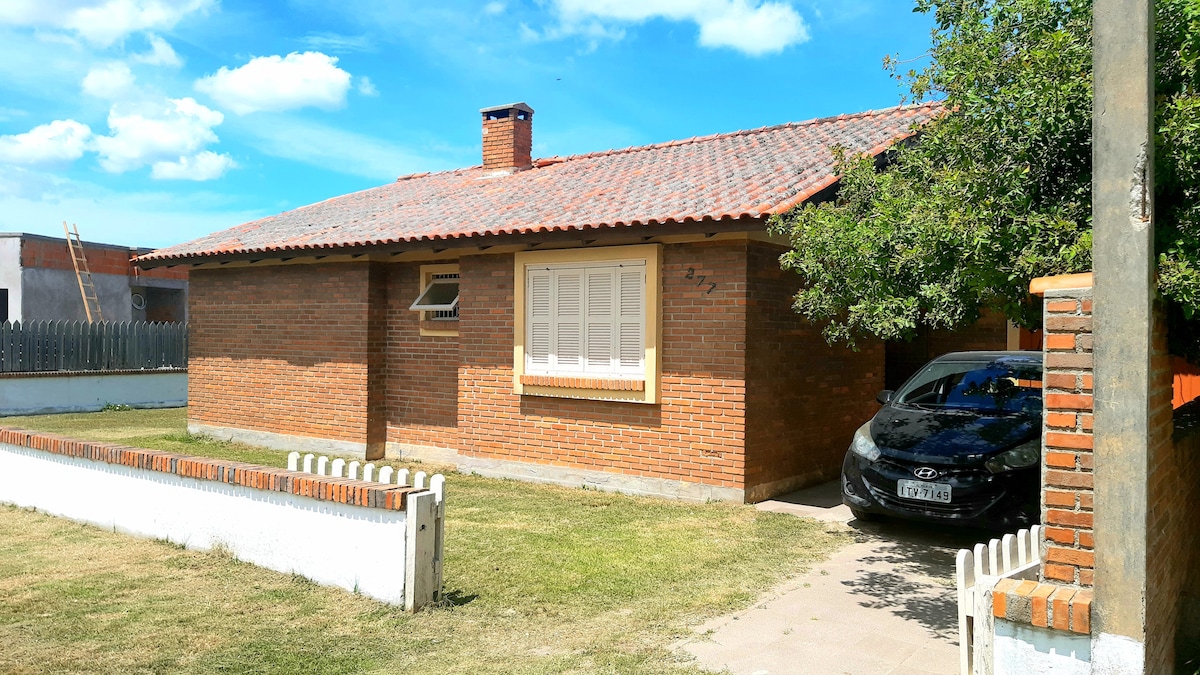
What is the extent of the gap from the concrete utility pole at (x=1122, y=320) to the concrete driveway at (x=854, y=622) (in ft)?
4.47

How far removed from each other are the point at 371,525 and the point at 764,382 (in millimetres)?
4747

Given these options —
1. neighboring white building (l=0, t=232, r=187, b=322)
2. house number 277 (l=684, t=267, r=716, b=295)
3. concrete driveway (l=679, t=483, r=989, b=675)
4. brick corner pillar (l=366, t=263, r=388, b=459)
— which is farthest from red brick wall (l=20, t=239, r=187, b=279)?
concrete driveway (l=679, t=483, r=989, b=675)

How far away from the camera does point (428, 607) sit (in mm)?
5254

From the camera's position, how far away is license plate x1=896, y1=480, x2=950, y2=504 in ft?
22.1

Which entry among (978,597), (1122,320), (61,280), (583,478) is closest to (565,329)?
(583,478)

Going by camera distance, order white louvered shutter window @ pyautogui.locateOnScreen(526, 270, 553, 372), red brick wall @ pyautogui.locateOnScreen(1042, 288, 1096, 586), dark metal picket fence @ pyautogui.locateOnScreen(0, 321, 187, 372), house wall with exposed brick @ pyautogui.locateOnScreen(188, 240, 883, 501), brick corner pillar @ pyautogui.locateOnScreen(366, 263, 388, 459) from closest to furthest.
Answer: red brick wall @ pyautogui.locateOnScreen(1042, 288, 1096, 586)
house wall with exposed brick @ pyautogui.locateOnScreen(188, 240, 883, 501)
white louvered shutter window @ pyautogui.locateOnScreen(526, 270, 553, 372)
brick corner pillar @ pyautogui.locateOnScreen(366, 263, 388, 459)
dark metal picket fence @ pyautogui.locateOnScreen(0, 321, 187, 372)

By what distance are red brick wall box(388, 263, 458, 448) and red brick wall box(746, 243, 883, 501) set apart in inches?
174

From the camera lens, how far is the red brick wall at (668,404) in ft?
28.5

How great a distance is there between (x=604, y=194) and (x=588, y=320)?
2110 millimetres

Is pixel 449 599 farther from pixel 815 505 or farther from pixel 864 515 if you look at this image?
pixel 815 505

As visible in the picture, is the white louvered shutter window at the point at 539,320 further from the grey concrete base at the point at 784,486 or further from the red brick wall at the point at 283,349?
the red brick wall at the point at 283,349

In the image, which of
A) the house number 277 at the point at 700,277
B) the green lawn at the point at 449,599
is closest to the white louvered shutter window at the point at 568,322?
the house number 277 at the point at 700,277

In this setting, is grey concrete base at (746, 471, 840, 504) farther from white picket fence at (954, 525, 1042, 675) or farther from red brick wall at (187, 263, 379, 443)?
red brick wall at (187, 263, 379, 443)

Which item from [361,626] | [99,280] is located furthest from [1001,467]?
[99,280]
